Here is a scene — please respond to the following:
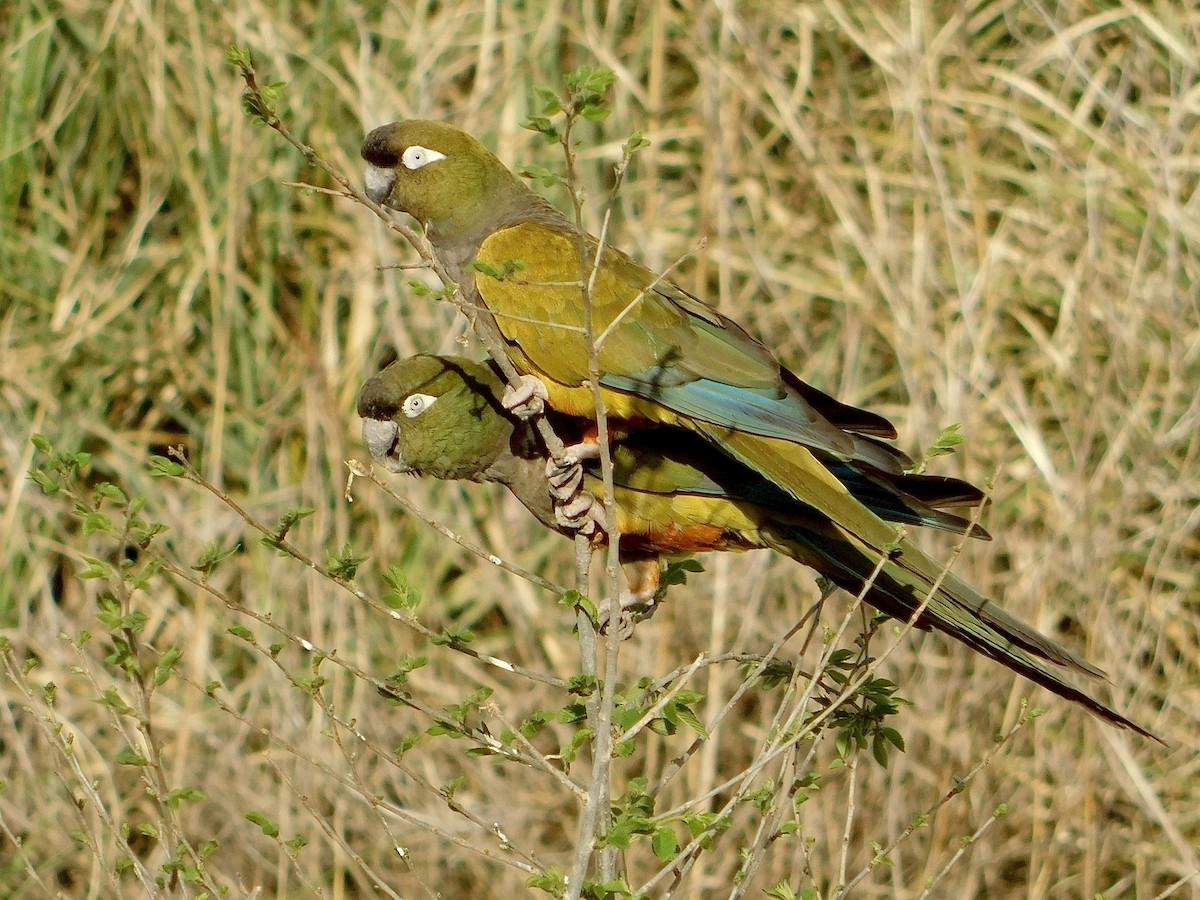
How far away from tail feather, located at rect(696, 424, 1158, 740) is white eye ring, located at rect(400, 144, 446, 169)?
102 centimetres

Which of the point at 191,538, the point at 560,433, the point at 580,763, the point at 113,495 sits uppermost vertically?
the point at 113,495

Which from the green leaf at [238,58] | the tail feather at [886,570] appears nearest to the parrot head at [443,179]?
the tail feather at [886,570]

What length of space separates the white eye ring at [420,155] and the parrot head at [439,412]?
18.4 inches

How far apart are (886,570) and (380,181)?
5.10ft

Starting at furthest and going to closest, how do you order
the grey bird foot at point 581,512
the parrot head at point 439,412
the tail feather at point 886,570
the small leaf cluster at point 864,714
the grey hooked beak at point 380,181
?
the grey hooked beak at point 380,181, the parrot head at point 439,412, the grey bird foot at point 581,512, the tail feather at point 886,570, the small leaf cluster at point 864,714

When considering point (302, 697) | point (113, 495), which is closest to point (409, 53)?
point (302, 697)

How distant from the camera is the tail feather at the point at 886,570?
2.47 meters

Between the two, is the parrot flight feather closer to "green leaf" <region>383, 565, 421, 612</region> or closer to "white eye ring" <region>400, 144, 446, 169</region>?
"white eye ring" <region>400, 144, 446, 169</region>

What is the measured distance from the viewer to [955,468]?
4457 mm

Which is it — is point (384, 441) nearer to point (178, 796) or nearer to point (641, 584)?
point (641, 584)

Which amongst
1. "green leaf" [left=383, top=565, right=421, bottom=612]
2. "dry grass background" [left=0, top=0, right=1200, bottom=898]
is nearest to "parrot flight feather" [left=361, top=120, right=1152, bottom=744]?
"green leaf" [left=383, top=565, right=421, bottom=612]

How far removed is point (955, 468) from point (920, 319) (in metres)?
0.52

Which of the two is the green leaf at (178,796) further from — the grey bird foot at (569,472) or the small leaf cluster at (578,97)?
the small leaf cluster at (578,97)

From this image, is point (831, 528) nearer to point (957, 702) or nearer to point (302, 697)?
point (957, 702)
